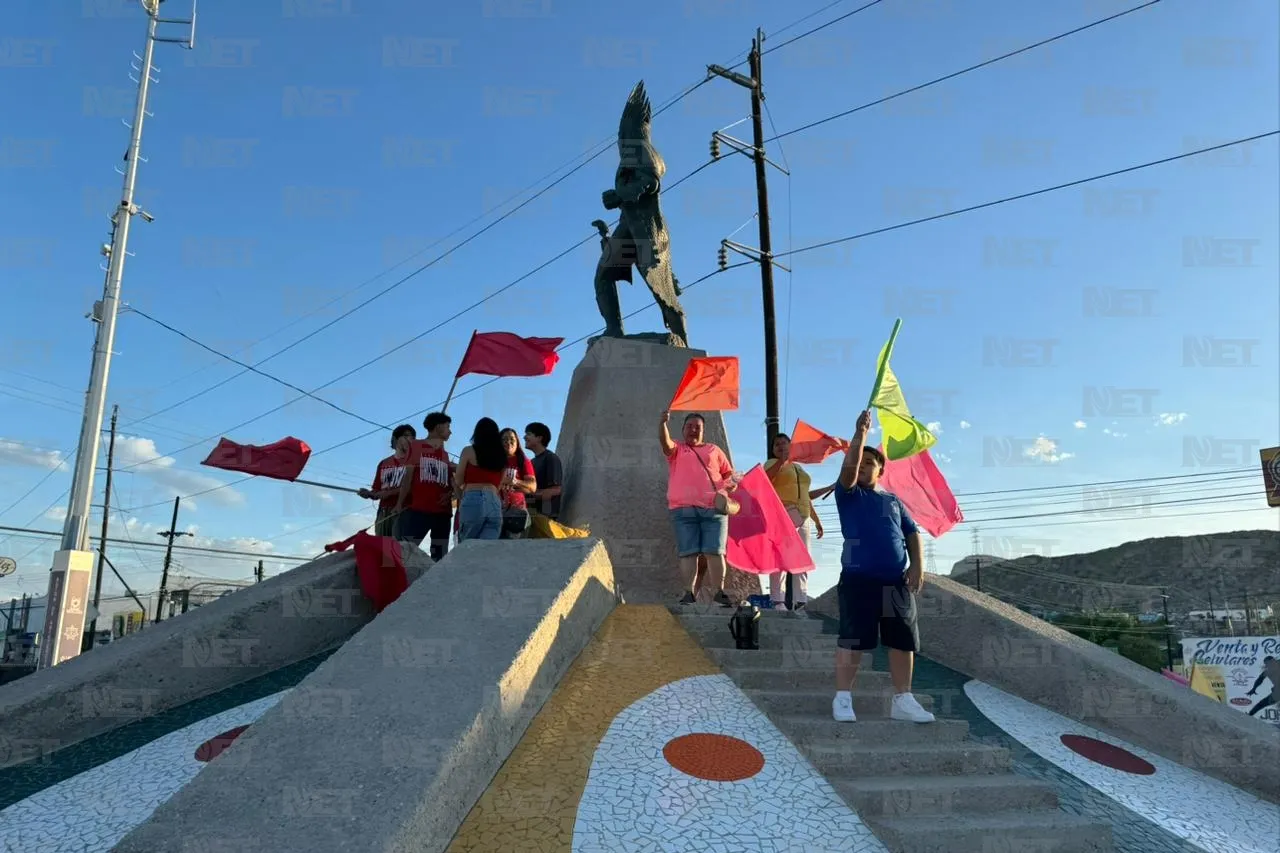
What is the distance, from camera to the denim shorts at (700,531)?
19.9 feet

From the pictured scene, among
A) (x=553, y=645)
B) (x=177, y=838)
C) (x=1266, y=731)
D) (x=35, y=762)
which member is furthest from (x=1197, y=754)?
(x=35, y=762)

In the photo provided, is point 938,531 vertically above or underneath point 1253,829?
above

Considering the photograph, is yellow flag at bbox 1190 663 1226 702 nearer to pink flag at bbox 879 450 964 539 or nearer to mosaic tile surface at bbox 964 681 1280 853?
pink flag at bbox 879 450 964 539

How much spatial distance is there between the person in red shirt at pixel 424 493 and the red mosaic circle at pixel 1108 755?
15.3 ft

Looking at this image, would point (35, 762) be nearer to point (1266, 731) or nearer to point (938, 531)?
point (938, 531)

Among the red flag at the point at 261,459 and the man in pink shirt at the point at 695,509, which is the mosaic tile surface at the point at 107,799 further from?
the red flag at the point at 261,459

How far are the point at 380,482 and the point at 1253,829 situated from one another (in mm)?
6212

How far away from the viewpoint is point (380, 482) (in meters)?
6.80

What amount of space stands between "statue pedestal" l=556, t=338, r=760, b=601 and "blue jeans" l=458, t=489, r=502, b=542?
4.75ft

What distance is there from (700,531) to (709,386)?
162 centimetres

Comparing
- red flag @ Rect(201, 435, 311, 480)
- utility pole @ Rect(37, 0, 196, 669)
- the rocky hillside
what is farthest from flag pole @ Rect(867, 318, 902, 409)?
the rocky hillside

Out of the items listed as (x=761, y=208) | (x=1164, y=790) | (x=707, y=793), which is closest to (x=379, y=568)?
(x=707, y=793)

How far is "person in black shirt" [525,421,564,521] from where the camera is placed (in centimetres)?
687

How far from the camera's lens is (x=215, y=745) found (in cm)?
416
